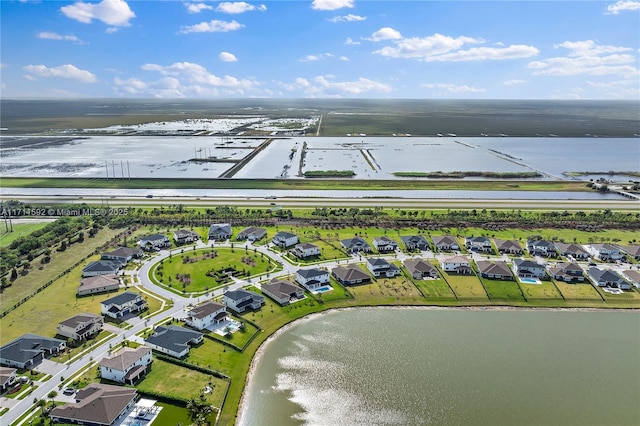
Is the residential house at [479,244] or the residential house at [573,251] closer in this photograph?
the residential house at [573,251]

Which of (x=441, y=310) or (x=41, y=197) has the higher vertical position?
(x=41, y=197)

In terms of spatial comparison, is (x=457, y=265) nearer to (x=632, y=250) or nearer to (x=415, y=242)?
(x=415, y=242)

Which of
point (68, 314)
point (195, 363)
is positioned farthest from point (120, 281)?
point (195, 363)

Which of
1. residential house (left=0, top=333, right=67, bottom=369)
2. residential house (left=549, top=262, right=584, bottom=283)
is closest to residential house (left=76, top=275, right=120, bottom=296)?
residential house (left=0, top=333, right=67, bottom=369)

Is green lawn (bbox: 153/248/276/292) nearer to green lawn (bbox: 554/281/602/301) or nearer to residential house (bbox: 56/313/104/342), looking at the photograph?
residential house (bbox: 56/313/104/342)

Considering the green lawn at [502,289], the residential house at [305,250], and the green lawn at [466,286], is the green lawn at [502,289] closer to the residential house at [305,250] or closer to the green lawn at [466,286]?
the green lawn at [466,286]

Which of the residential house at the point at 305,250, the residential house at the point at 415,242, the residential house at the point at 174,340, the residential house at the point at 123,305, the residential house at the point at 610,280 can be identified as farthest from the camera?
the residential house at the point at 415,242

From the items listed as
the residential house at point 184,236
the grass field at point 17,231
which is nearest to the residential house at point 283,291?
the residential house at point 184,236

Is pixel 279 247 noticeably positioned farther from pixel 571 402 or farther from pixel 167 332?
pixel 571 402
